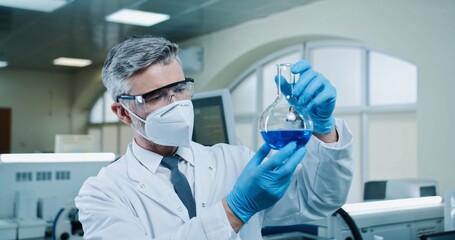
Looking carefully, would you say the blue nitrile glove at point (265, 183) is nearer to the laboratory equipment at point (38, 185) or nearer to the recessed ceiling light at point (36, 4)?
the laboratory equipment at point (38, 185)

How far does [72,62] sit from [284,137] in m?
8.89

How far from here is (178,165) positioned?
1328 millimetres

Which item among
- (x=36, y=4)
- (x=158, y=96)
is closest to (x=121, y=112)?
(x=158, y=96)

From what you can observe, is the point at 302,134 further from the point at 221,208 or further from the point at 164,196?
the point at 164,196

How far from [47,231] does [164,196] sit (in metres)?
1.90

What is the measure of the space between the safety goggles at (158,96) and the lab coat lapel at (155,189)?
16 centimetres

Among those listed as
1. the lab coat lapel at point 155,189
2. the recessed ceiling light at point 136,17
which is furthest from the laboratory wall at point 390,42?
the lab coat lapel at point 155,189

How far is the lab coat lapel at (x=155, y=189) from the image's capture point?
1232 mm

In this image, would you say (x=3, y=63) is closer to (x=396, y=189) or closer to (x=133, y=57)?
(x=396, y=189)

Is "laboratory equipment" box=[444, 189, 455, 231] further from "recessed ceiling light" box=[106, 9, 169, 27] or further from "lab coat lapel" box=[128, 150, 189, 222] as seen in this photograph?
"recessed ceiling light" box=[106, 9, 169, 27]

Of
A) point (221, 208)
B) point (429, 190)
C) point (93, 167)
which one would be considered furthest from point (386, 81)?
point (221, 208)

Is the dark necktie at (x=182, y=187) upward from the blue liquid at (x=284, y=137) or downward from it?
downward

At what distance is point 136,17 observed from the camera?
5.93m

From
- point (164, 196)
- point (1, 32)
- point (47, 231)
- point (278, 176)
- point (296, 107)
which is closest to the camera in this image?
point (278, 176)
